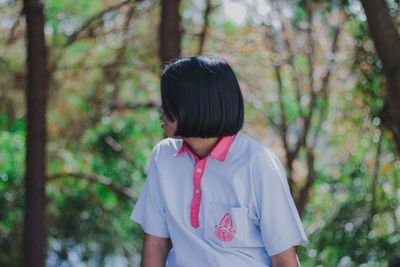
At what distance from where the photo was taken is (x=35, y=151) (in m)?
7.03

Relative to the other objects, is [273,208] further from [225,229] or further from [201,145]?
[201,145]

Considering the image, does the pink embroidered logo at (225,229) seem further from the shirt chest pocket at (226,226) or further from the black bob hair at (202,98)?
the black bob hair at (202,98)

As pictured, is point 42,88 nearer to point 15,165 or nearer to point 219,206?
point 15,165

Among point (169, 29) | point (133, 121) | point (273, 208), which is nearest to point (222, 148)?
point (273, 208)

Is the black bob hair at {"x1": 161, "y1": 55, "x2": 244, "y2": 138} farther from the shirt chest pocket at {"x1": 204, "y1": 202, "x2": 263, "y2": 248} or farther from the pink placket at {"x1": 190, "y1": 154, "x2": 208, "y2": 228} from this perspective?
the shirt chest pocket at {"x1": 204, "y1": 202, "x2": 263, "y2": 248}

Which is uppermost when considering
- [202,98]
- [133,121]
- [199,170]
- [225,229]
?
[202,98]

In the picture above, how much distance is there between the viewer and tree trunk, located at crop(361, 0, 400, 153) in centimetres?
400

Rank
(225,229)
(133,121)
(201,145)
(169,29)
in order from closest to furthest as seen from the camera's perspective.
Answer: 1. (225,229)
2. (201,145)
3. (169,29)
4. (133,121)

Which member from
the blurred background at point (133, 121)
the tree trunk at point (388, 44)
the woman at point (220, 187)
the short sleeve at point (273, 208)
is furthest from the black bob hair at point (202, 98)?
the blurred background at point (133, 121)

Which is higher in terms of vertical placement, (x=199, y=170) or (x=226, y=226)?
(x=199, y=170)

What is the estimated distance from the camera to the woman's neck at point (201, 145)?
8.14 feet

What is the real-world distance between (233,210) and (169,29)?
3.25m

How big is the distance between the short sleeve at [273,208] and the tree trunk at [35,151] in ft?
15.5

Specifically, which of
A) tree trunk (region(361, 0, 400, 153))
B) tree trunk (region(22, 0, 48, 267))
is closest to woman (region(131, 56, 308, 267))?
tree trunk (region(361, 0, 400, 153))
